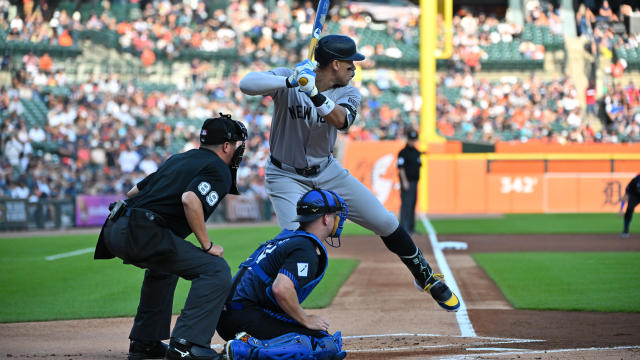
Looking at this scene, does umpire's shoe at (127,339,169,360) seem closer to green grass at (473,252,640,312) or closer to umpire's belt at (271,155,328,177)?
umpire's belt at (271,155,328,177)

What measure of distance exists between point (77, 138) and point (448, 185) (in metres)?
11.7

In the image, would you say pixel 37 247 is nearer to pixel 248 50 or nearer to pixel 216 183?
pixel 216 183

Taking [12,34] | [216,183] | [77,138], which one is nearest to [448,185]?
[77,138]

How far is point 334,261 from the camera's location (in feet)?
43.5

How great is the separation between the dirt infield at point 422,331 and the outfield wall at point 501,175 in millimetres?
15244

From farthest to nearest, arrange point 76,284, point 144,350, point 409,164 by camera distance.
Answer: point 409,164
point 76,284
point 144,350

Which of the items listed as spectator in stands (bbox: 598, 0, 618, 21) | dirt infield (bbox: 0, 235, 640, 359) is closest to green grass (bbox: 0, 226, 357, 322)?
dirt infield (bbox: 0, 235, 640, 359)

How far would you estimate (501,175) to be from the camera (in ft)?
86.0

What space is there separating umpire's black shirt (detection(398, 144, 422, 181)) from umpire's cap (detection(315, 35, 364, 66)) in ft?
35.9

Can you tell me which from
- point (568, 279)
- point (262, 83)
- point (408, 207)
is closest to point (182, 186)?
point (262, 83)

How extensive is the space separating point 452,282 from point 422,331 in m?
3.20

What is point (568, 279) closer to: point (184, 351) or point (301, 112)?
point (301, 112)

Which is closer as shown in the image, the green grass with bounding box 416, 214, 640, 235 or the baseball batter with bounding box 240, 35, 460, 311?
the baseball batter with bounding box 240, 35, 460, 311

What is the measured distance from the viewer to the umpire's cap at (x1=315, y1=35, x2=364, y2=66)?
19.2 ft
